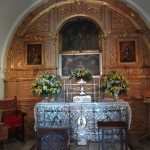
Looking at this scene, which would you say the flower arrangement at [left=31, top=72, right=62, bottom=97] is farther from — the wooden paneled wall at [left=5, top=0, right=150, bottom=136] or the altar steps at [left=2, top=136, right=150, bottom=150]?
the altar steps at [left=2, top=136, right=150, bottom=150]

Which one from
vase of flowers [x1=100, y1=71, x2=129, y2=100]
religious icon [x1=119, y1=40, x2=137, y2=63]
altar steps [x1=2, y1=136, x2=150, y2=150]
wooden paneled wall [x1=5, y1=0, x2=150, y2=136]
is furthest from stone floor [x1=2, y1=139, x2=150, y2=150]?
religious icon [x1=119, y1=40, x2=137, y2=63]

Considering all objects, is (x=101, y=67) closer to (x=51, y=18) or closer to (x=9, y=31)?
(x=51, y=18)

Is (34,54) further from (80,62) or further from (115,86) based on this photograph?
(115,86)

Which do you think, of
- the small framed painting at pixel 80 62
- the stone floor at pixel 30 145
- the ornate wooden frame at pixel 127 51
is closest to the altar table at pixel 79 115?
the stone floor at pixel 30 145

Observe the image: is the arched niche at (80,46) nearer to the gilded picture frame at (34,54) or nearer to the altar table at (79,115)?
the gilded picture frame at (34,54)

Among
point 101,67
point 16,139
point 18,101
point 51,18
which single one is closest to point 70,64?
point 101,67

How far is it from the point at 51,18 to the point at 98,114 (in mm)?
3795

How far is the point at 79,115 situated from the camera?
21.0 ft

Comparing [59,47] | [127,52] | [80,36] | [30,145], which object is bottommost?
[30,145]

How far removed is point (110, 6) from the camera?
7.72 metres

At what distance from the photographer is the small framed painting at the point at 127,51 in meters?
7.64

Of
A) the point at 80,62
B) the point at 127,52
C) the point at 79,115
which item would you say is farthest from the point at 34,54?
the point at 127,52

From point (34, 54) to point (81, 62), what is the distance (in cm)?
169

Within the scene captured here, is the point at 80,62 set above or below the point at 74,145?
above
